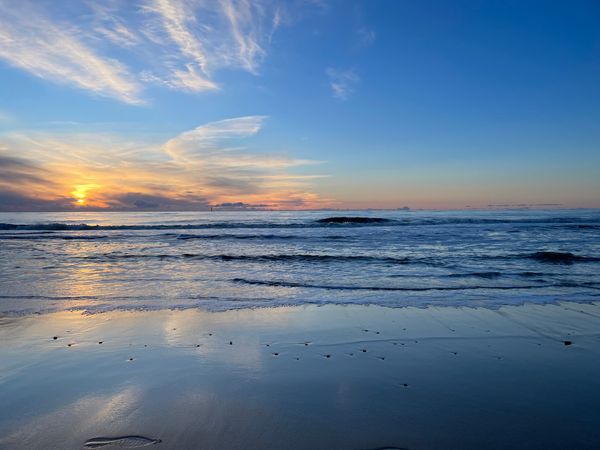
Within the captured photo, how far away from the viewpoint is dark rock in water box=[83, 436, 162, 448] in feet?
10.2

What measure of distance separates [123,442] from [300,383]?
1970 millimetres

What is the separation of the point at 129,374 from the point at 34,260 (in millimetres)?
16044

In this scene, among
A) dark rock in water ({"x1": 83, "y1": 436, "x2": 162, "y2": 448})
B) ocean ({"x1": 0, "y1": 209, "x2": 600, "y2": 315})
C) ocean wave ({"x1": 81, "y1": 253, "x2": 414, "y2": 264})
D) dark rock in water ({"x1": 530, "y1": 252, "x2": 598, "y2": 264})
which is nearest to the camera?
dark rock in water ({"x1": 83, "y1": 436, "x2": 162, "y2": 448})

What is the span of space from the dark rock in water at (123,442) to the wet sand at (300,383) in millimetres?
15

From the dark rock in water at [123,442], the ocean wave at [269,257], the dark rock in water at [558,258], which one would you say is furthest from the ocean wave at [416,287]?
the dark rock in water at [123,442]

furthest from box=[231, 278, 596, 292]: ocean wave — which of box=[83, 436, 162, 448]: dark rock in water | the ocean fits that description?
box=[83, 436, 162, 448]: dark rock in water

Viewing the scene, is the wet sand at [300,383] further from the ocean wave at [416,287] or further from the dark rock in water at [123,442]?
the ocean wave at [416,287]

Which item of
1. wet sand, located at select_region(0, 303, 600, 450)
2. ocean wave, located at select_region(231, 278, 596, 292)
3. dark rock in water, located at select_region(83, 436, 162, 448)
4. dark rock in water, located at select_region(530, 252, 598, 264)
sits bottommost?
dark rock in water, located at select_region(530, 252, 598, 264)

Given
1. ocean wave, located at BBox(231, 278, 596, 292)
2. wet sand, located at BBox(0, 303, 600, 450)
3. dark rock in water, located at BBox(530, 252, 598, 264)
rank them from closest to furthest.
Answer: wet sand, located at BBox(0, 303, 600, 450) → ocean wave, located at BBox(231, 278, 596, 292) → dark rock in water, located at BBox(530, 252, 598, 264)

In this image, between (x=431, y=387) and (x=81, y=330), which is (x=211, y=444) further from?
(x=81, y=330)

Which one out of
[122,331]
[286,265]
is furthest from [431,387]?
[286,265]

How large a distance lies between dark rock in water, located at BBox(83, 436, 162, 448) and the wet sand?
0.05ft

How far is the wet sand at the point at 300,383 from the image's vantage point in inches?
128

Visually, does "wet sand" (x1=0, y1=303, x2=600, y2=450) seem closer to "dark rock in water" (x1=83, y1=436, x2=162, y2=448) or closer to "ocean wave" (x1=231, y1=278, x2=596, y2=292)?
"dark rock in water" (x1=83, y1=436, x2=162, y2=448)
